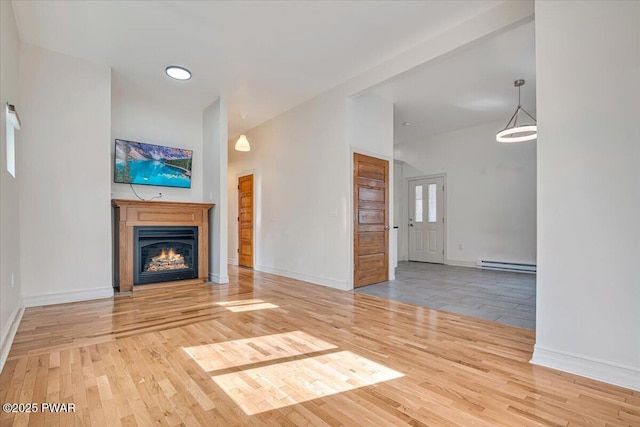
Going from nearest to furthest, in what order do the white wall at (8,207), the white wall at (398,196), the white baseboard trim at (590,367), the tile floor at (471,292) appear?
1. the white baseboard trim at (590,367)
2. the white wall at (8,207)
3. the tile floor at (471,292)
4. the white wall at (398,196)

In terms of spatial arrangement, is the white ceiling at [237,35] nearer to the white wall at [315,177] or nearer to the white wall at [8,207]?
the white wall at [315,177]

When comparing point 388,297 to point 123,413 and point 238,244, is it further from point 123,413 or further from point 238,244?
point 238,244

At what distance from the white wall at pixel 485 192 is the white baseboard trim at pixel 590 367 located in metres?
4.59

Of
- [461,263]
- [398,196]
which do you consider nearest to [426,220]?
[398,196]

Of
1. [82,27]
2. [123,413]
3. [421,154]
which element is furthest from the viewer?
[421,154]

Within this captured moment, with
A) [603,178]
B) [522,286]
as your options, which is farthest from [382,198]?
[603,178]

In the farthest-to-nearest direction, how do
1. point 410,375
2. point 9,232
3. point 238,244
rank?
point 238,244 → point 9,232 → point 410,375

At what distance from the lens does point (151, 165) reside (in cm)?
496

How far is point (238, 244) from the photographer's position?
7.14 m

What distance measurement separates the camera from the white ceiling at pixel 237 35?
9.61ft

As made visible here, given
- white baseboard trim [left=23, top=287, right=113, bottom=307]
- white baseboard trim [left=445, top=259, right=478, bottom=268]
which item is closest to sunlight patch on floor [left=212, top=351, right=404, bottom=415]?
white baseboard trim [left=23, top=287, right=113, bottom=307]

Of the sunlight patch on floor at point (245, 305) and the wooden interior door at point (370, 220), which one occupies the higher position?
the wooden interior door at point (370, 220)

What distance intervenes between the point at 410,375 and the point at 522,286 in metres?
3.75

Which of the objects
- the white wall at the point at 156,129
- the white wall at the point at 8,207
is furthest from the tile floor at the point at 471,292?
the white wall at the point at 8,207
